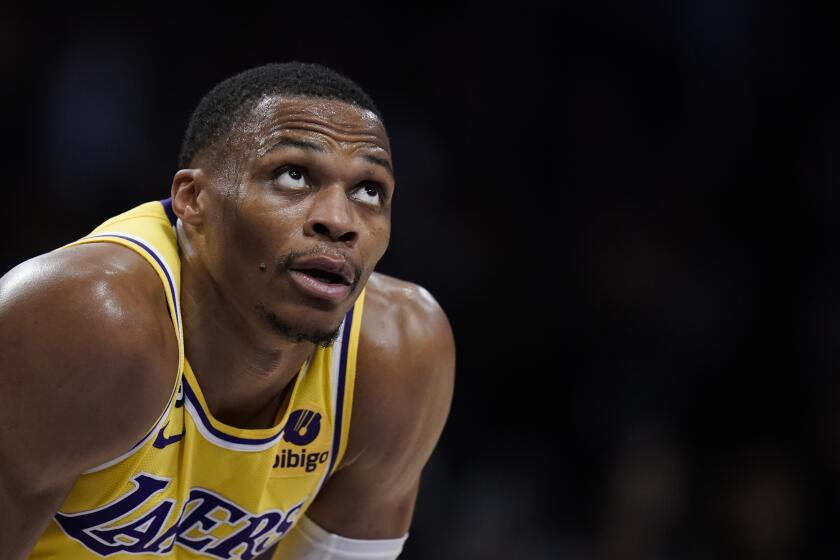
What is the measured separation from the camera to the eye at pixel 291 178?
1.92 meters

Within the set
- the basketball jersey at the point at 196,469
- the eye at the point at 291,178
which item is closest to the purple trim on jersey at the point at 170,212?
the basketball jersey at the point at 196,469

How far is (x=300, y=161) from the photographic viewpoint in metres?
1.92

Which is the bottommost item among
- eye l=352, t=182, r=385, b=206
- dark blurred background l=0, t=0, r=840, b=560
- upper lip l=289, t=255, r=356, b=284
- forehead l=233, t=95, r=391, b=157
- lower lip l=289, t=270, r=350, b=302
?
dark blurred background l=0, t=0, r=840, b=560

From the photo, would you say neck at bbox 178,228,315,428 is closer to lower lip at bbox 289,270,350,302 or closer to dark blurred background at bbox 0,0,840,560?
lower lip at bbox 289,270,350,302

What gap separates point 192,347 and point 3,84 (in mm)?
2486

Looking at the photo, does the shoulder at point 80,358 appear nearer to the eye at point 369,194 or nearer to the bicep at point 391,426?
the eye at point 369,194

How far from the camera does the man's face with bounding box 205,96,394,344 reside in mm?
1892

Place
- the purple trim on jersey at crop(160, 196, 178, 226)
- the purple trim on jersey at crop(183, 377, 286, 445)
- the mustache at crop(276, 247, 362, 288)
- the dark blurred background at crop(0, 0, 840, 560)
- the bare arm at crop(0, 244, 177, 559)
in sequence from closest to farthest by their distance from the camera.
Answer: the bare arm at crop(0, 244, 177, 559) < the mustache at crop(276, 247, 362, 288) < the purple trim on jersey at crop(183, 377, 286, 445) < the purple trim on jersey at crop(160, 196, 178, 226) < the dark blurred background at crop(0, 0, 840, 560)

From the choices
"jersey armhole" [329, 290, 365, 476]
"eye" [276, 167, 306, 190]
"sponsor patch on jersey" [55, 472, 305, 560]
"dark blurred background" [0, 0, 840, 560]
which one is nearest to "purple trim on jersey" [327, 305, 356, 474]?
"jersey armhole" [329, 290, 365, 476]

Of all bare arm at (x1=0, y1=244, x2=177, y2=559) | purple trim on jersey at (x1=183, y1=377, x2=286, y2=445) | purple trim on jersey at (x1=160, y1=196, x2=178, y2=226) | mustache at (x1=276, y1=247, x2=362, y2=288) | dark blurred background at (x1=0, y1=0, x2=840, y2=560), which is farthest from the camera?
dark blurred background at (x1=0, y1=0, x2=840, y2=560)

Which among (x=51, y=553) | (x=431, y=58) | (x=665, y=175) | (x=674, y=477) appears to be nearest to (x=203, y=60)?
(x=431, y=58)

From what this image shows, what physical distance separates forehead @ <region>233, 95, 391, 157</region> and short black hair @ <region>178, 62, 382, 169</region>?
0.8 inches

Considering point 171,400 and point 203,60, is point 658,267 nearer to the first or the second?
point 203,60

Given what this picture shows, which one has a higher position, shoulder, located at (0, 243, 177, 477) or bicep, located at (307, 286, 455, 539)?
shoulder, located at (0, 243, 177, 477)
